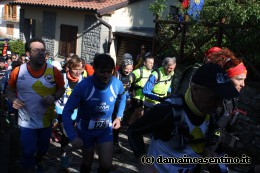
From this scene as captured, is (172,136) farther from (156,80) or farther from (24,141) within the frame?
(156,80)

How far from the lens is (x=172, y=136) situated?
2299 mm

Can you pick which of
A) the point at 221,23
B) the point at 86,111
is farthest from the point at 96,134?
the point at 221,23

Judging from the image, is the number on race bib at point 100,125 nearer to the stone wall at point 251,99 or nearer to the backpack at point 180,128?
the backpack at point 180,128

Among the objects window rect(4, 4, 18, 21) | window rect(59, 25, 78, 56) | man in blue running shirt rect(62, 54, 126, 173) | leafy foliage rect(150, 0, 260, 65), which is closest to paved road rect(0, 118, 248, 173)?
man in blue running shirt rect(62, 54, 126, 173)

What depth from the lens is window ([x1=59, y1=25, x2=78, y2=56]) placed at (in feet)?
57.1

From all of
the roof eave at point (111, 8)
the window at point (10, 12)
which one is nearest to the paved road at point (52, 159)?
the roof eave at point (111, 8)

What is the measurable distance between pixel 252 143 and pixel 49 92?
4.00 m

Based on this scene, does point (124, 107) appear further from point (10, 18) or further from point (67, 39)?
point (10, 18)

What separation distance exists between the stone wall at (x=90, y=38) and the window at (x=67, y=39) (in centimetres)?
104

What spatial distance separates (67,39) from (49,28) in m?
1.97

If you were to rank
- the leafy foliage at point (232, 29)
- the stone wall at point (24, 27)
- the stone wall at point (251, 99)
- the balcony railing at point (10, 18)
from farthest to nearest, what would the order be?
1. the balcony railing at point (10, 18)
2. the stone wall at point (24, 27)
3. the leafy foliage at point (232, 29)
4. the stone wall at point (251, 99)

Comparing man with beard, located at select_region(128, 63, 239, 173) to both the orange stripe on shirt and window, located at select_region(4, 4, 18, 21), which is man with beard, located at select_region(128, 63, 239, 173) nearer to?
the orange stripe on shirt

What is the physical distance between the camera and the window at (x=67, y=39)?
1740cm

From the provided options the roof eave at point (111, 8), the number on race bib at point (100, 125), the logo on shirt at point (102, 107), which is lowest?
the number on race bib at point (100, 125)
